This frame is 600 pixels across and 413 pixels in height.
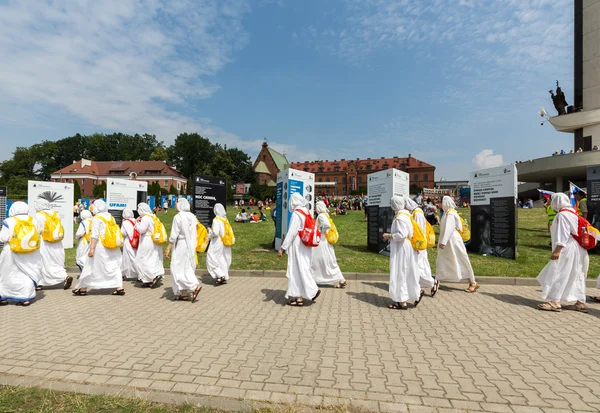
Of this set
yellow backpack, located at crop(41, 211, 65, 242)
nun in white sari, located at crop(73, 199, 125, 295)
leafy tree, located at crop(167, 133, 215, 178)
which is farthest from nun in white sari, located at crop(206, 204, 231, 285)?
leafy tree, located at crop(167, 133, 215, 178)

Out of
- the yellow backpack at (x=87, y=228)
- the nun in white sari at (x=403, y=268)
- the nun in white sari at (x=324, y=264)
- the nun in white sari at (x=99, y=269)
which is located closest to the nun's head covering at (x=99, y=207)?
the nun in white sari at (x=99, y=269)

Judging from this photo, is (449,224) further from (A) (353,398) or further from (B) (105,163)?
(B) (105,163)

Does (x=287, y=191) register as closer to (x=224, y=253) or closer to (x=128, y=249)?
(x=224, y=253)

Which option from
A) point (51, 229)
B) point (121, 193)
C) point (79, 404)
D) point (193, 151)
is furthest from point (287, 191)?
point (193, 151)

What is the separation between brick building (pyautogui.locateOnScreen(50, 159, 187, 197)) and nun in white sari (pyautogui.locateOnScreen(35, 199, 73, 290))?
7998 cm

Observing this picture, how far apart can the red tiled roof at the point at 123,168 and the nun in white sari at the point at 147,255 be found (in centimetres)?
8393

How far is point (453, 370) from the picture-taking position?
3777mm

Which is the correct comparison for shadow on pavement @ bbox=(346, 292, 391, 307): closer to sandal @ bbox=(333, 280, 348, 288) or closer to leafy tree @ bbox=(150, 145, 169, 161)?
sandal @ bbox=(333, 280, 348, 288)

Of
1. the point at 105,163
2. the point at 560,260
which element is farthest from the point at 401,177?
the point at 105,163

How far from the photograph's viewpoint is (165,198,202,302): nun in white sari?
6.77 m

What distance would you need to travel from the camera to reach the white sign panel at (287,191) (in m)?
12.5

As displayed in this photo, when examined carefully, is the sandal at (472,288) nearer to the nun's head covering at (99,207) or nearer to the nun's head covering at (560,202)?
the nun's head covering at (560,202)

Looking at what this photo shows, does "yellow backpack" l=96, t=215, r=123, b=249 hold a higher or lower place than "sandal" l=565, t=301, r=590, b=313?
higher

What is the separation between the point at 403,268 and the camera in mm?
6184
